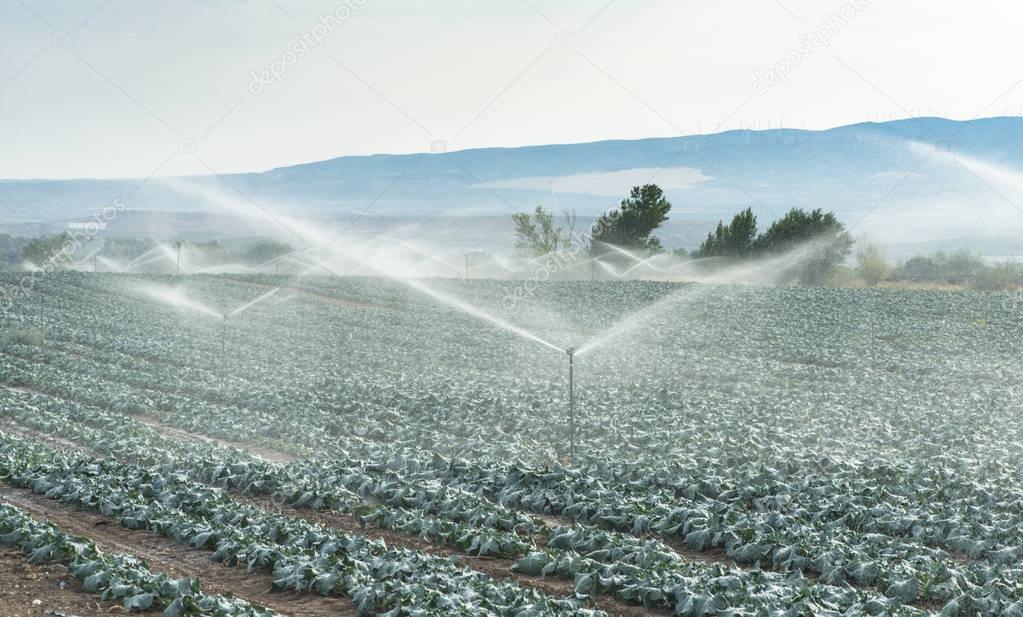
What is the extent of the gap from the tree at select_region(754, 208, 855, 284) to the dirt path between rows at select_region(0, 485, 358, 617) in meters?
59.5

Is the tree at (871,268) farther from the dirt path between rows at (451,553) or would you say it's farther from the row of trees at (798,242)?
the dirt path between rows at (451,553)

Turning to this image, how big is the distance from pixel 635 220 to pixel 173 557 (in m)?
68.8

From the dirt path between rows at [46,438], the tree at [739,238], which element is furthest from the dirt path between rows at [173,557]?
the tree at [739,238]

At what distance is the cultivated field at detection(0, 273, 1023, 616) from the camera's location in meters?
9.28

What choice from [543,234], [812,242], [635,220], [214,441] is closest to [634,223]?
[635,220]

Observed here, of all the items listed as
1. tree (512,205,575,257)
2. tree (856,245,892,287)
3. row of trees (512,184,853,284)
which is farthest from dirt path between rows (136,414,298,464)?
tree (512,205,575,257)

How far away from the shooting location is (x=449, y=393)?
21750 millimetres

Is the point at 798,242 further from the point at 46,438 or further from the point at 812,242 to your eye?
the point at 46,438

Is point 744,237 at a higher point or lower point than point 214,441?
higher

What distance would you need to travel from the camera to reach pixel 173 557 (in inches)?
424

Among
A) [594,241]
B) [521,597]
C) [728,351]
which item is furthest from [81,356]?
[594,241]

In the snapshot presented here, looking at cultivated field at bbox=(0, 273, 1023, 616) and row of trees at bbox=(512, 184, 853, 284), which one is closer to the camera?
cultivated field at bbox=(0, 273, 1023, 616)

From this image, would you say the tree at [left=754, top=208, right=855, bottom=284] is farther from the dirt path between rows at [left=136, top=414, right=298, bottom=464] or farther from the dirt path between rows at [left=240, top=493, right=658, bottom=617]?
the dirt path between rows at [left=240, top=493, right=658, bottom=617]

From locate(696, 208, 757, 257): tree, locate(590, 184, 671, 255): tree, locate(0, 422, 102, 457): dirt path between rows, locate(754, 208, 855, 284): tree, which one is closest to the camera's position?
locate(0, 422, 102, 457): dirt path between rows
